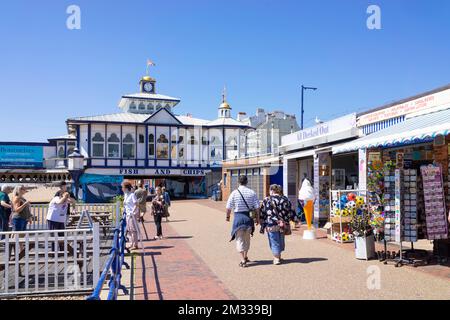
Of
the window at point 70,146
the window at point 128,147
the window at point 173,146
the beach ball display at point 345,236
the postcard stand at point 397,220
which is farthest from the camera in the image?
the window at point 70,146

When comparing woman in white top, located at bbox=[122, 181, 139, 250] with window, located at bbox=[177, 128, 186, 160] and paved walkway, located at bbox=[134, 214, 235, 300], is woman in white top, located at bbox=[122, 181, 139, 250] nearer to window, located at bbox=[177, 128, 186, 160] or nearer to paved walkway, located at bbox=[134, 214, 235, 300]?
paved walkway, located at bbox=[134, 214, 235, 300]

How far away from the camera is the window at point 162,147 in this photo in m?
40.5

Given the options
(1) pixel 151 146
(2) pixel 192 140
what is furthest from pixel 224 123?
(1) pixel 151 146

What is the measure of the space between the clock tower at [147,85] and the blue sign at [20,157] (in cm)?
1220

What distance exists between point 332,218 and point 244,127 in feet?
103

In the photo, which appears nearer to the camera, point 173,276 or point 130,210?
point 173,276

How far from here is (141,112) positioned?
45.1m

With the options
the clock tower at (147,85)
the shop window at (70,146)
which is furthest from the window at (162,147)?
the shop window at (70,146)

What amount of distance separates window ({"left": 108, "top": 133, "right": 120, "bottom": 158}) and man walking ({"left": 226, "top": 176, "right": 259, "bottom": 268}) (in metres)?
32.0

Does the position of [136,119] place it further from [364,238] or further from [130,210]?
[364,238]

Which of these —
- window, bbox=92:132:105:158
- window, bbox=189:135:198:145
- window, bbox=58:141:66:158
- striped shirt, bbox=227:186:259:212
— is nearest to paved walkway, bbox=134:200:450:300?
striped shirt, bbox=227:186:259:212

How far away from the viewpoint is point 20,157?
1761 inches

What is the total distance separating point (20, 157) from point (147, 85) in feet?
47.6

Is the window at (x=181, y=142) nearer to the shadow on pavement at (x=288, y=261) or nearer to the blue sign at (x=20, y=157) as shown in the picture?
the blue sign at (x=20, y=157)
